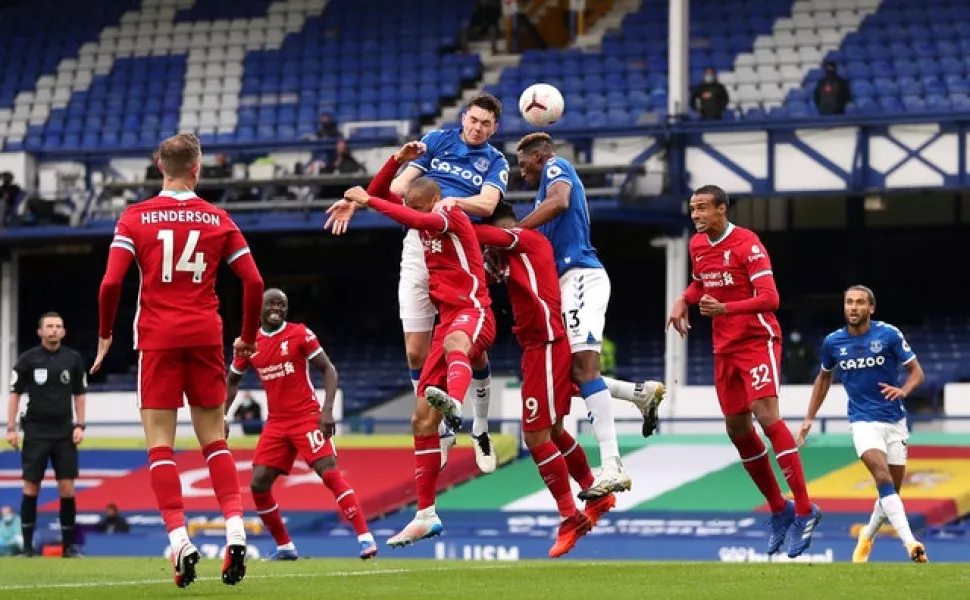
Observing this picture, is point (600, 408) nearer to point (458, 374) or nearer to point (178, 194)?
point (458, 374)

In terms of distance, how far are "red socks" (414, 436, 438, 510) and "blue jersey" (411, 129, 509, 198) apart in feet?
5.55

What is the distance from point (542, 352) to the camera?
1327 centimetres

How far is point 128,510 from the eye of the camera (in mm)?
26797

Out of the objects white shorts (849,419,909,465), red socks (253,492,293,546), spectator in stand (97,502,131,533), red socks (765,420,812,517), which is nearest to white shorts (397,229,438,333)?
red socks (765,420,812,517)

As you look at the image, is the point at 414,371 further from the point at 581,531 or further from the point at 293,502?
the point at 293,502

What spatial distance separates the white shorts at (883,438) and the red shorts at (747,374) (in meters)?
2.64

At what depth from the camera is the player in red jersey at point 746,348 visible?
14.1 metres

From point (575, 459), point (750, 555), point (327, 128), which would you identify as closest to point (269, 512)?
point (575, 459)

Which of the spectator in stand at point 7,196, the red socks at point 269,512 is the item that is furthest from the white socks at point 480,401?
the spectator in stand at point 7,196

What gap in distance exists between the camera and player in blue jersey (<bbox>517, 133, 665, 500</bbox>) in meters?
13.3

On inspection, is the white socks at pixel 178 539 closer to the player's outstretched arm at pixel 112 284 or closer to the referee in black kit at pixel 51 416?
the player's outstretched arm at pixel 112 284

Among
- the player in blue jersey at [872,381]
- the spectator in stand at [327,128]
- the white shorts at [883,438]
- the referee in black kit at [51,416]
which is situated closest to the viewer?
the player in blue jersey at [872,381]

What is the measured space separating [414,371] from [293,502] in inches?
517

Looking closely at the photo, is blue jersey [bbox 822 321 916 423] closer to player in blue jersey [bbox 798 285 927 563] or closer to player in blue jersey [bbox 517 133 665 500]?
player in blue jersey [bbox 798 285 927 563]
